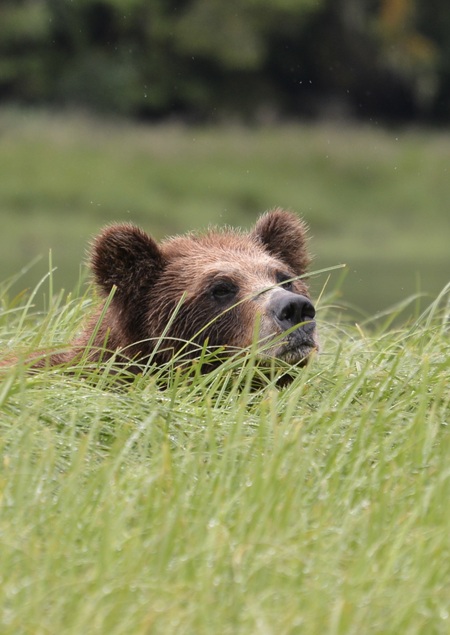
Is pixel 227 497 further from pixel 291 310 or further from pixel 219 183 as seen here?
pixel 219 183

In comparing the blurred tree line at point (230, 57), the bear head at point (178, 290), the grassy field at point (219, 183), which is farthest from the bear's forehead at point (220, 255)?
the blurred tree line at point (230, 57)

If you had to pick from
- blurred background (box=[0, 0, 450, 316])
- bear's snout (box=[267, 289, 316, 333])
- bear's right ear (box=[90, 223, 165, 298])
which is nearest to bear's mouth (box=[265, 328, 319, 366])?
bear's snout (box=[267, 289, 316, 333])

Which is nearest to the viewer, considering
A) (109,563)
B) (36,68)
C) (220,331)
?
(109,563)

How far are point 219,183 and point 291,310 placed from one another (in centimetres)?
2829

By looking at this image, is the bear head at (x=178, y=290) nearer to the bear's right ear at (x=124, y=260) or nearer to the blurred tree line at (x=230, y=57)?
the bear's right ear at (x=124, y=260)

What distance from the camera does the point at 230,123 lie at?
134 ft

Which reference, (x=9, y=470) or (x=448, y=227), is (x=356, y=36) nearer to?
(x=448, y=227)

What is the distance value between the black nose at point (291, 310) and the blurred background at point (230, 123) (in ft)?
51.6

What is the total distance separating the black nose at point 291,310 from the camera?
4.96 m

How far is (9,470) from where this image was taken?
12.5 ft

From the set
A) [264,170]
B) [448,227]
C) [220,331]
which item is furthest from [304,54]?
[220,331]

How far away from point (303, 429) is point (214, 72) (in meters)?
41.5

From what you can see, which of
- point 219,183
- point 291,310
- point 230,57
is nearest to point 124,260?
point 291,310

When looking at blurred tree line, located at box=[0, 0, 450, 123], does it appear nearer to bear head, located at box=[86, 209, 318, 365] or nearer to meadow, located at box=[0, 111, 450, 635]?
bear head, located at box=[86, 209, 318, 365]
